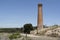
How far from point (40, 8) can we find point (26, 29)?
6.67 meters

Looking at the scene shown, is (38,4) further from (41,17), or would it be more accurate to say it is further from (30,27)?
(30,27)

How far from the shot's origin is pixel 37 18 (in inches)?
1698

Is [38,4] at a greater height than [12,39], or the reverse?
[38,4]

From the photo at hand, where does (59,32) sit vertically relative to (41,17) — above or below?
below

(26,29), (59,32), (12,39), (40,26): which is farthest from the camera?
(26,29)

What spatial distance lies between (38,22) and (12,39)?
21.8 metres

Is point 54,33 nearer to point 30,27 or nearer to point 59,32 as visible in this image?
point 59,32

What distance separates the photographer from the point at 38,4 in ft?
140

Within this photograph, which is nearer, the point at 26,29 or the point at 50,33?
the point at 50,33

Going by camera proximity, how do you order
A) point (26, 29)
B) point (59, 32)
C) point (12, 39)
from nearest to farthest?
1. point (12, 39)
2. point (59, 32)
3. point (26, 29)

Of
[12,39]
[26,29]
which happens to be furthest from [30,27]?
[12,39]

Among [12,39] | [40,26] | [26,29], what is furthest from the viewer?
[26,29]

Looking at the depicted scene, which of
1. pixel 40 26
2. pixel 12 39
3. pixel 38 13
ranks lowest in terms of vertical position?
pixel 12 39

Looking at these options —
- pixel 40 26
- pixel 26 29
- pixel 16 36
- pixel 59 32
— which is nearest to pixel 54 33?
pixel 59 32
